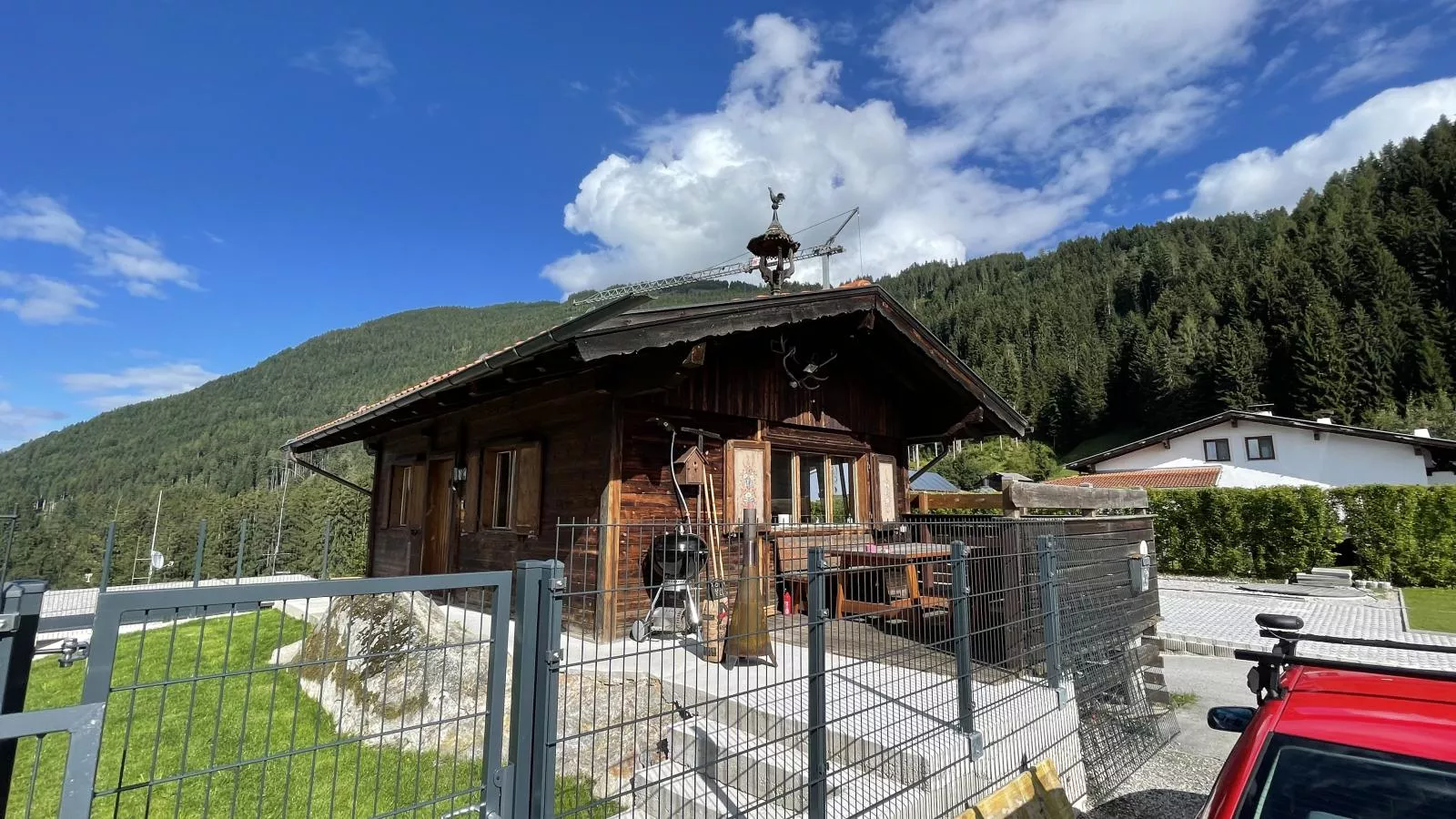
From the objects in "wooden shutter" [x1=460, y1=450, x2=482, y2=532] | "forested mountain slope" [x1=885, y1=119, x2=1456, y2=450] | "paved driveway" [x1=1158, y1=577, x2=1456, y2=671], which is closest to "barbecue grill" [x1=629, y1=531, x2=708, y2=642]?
"wooden shutter" [x1=460, y1=450, x2=482, y2=532]

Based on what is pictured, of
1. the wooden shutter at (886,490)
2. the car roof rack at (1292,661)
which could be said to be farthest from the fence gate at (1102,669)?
the wooden shutter at (886,490)

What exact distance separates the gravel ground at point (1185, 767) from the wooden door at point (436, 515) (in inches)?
354

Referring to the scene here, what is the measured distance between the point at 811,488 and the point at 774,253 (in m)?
3.73

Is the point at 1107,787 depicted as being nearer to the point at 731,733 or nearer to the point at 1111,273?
the point at 731,733

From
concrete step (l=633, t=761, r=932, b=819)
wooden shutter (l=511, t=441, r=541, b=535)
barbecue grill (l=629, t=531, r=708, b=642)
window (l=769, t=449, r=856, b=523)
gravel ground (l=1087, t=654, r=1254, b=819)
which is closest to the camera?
concrete step (l=633, t=761, r=932, b=819)

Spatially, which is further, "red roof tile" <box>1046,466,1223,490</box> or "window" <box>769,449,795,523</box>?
"red roof tile" <box>1046,466,1223,490</box>

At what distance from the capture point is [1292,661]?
273 cm

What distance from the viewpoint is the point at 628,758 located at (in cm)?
504

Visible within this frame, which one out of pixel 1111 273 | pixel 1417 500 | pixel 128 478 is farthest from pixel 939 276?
pixel 128 478

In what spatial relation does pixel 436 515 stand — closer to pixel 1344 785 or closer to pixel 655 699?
pixel 655 699

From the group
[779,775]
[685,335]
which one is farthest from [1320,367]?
[779,775]

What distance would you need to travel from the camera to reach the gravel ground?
4.69 meters

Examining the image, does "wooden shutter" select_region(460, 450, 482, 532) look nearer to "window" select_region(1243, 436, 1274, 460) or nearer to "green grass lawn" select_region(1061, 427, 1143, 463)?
"window" select_region(1243, 436, 1274, 460)

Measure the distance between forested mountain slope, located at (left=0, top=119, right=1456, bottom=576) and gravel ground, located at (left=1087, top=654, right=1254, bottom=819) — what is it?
2097cm
